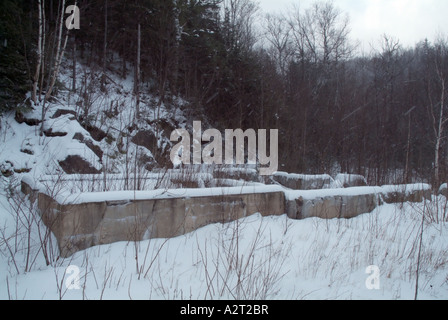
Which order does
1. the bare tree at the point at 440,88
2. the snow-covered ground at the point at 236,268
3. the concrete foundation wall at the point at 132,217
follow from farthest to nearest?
the bare tree at the point at 440,88
the concrete foundation wall at the point at 132,217
the snow-covered ground at the point at 236,268

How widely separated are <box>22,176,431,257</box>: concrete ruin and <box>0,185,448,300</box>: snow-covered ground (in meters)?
0.11

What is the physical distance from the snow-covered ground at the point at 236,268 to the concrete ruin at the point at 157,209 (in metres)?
0.11

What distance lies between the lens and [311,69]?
21.4 m

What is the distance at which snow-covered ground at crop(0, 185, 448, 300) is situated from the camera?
1945 mm

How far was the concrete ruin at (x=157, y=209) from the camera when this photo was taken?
239 centimetres

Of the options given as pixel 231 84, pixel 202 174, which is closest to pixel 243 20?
pixel 231 84

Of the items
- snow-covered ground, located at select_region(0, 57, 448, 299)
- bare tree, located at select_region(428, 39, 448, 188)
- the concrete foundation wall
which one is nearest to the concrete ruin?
the concrete foundation wall

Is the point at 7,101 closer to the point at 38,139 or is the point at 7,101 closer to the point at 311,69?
the point at 38,139

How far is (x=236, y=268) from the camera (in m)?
2.11

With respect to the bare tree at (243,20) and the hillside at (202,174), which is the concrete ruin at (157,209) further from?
the bare tree at (243,20)

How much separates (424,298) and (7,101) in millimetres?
9435

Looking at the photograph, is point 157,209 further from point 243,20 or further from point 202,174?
point 243,20

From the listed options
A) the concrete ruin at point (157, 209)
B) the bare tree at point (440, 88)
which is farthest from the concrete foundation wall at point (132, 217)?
the bare tree at point (440, 88)

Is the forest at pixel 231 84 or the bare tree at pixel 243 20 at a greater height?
the bare tree at pixel 243 20
